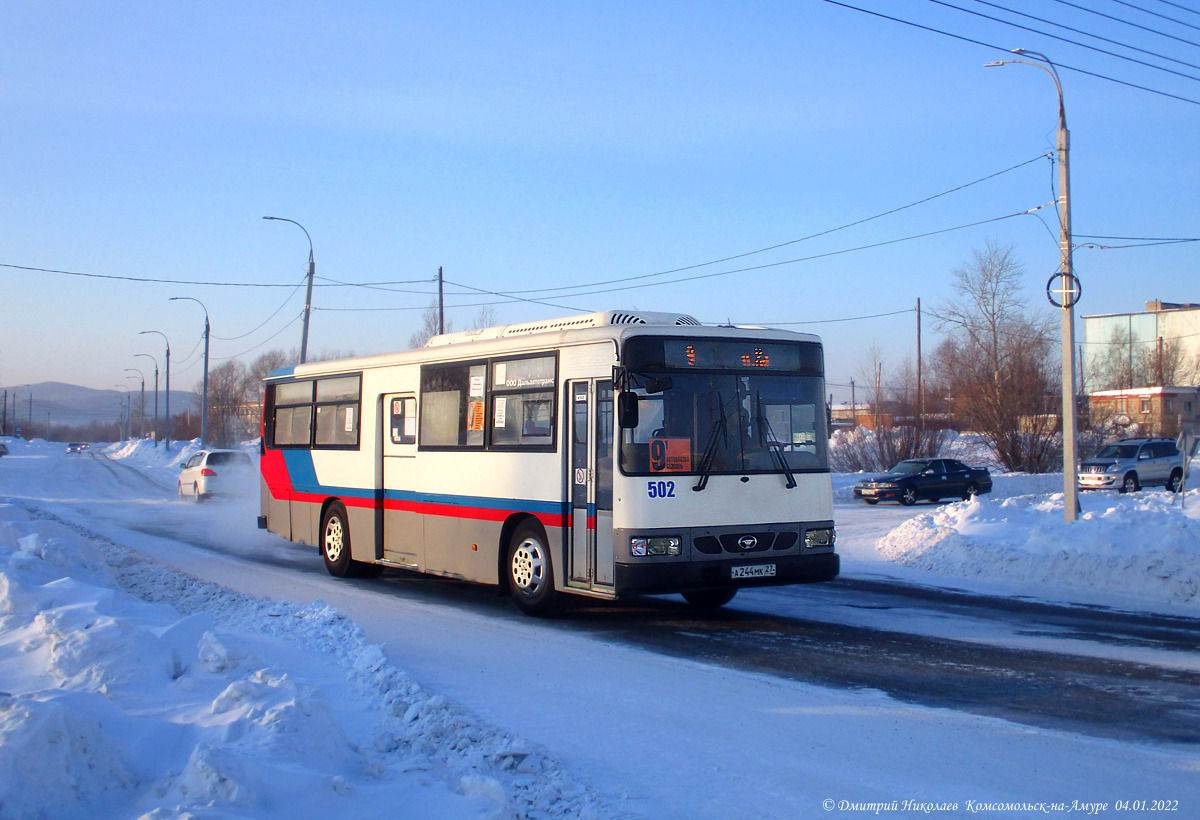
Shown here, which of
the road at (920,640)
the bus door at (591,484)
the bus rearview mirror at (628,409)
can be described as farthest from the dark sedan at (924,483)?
the bus rearview mirror at (628,409)

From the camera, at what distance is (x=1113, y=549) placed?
42.5 feet

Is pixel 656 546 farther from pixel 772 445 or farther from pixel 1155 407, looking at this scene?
pixel 1155 407

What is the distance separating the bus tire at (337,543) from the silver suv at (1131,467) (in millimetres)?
29740

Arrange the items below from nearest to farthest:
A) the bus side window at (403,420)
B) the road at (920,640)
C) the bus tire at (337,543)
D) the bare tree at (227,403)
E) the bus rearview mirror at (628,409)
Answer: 1. the road at (920,640)
2. the bus rearview mirror at (628,409)
3. the bus side window at (403,420)
4. the bus tire at (337,543)
5. the bare tree at (227,403)

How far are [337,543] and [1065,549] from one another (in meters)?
11.1

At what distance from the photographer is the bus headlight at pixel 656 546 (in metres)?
9.05

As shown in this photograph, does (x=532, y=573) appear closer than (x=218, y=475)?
Yes

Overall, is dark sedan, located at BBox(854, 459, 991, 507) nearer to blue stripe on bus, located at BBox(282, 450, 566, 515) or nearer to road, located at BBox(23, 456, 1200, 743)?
road, located at BBox(23, 456, 1200, 743)

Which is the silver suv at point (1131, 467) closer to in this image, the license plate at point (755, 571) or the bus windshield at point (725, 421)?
the bus windshield at point (725, 421)

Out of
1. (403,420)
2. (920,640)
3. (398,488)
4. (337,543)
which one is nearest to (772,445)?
(920,640)

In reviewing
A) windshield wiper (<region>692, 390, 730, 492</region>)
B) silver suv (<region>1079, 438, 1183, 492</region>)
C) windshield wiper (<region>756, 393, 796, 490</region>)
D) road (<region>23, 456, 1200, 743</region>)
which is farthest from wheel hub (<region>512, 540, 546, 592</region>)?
silver suv (<region>1079, 438, 1183, 492</region>)

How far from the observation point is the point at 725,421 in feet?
31.4

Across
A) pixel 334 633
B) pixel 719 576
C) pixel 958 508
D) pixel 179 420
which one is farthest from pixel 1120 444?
pixel 179 420

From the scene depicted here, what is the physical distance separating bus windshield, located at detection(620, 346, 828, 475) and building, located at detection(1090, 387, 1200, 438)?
157 ft
